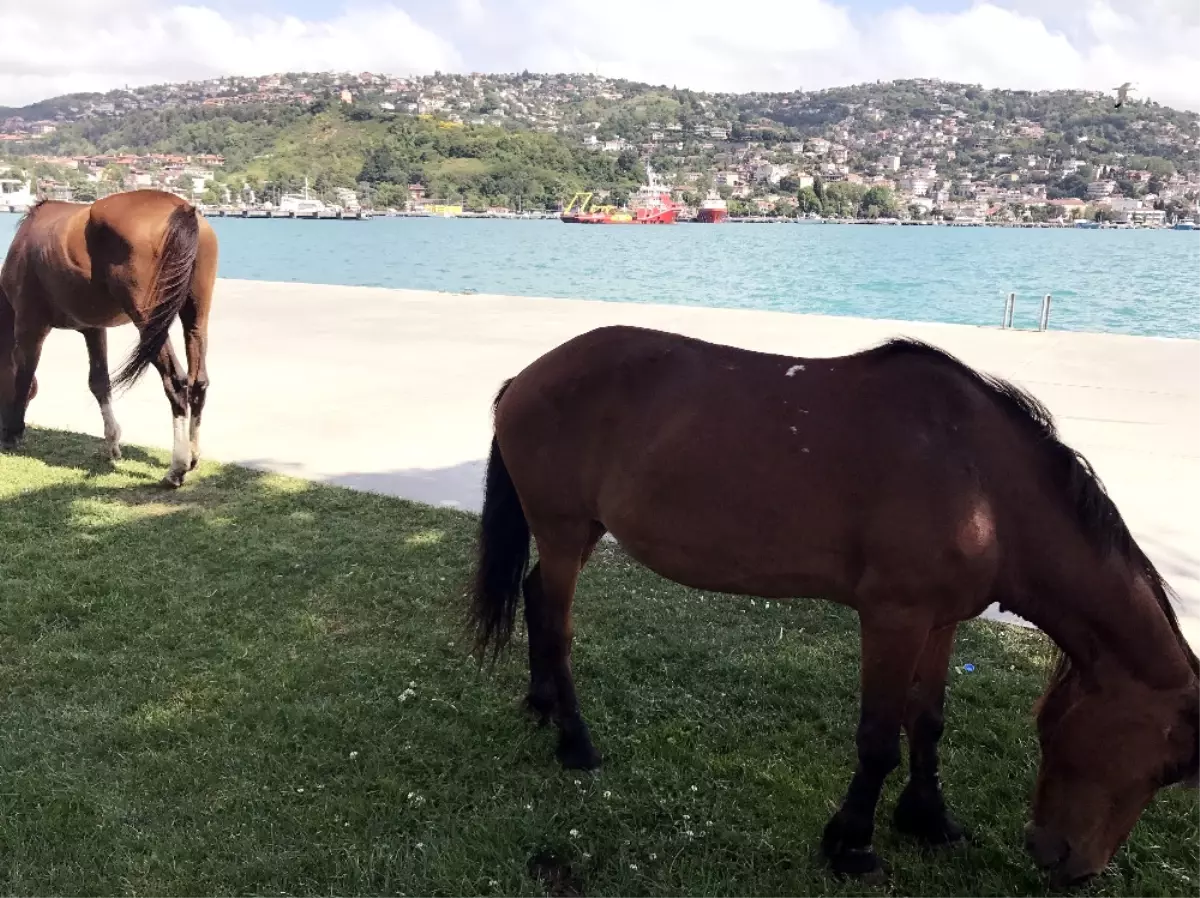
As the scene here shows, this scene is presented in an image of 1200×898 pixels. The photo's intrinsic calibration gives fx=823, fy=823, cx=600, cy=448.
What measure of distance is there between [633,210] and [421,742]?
9007 cm

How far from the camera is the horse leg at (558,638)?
9.45 ft

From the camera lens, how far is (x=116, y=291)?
5.38 m

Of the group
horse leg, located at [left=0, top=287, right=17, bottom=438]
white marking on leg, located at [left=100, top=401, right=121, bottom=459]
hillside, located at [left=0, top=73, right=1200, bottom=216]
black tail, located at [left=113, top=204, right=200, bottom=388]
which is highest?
hillside, located at [left=0, top=73, right=1200, bottom=216]

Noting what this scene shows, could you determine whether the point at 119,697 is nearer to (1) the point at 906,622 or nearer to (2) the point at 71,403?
(1) the point at 906,622

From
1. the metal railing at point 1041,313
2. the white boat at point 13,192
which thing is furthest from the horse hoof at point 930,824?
the white boat at point 13,192

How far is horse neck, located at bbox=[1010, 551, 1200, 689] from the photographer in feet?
6.41

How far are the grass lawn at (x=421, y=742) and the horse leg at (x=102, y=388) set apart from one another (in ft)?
5.21

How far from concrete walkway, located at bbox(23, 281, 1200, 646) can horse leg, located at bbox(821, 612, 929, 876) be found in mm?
2365

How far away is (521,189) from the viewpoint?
95.9 metres

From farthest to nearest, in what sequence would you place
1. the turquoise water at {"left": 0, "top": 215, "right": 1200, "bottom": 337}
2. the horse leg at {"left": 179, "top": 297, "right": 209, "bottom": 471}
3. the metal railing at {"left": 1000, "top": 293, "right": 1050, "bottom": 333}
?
the turquoise water at {"left": 0, "top": 215, "right": 1200, "bottom": 337}
the metal railing at {"left": 1000, "top": 293, "right": 1050, "bottom": 333}
the horse leg at {"left": 179, "top": 297, "right": 209, "bottom": 471}

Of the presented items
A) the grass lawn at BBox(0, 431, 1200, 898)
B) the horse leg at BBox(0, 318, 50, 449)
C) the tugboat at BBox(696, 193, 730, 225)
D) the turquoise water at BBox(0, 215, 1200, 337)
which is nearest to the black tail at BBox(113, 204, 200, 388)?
the grass lawn at BBox(0, 431, 1200, 898)

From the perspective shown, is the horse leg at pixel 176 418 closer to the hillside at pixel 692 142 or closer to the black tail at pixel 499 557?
the black tail at pixel 499 557

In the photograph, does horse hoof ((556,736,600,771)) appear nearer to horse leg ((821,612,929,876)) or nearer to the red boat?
horse leg ((821,612,929,876))

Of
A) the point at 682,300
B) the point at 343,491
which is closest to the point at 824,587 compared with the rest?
the point at 343,491
